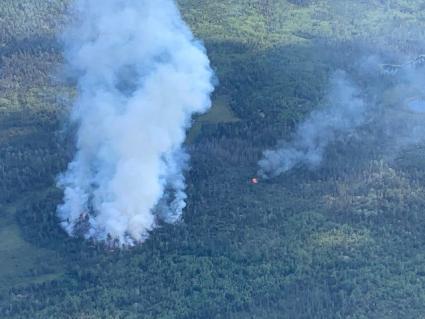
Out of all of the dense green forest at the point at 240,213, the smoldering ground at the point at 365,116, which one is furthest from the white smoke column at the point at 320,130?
the dense green forest at the point at 240,213

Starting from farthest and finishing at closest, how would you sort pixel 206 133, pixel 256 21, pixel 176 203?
pixel 256 21, pixel 206 133, pixel 176 203

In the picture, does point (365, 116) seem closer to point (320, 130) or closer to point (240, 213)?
point (320, 130)

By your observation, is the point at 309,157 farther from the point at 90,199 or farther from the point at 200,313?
the point at 200,313

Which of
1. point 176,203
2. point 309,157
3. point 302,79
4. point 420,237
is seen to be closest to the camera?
point 420,237

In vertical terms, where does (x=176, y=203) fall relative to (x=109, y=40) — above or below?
below

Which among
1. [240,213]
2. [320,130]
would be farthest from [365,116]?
[240,213]

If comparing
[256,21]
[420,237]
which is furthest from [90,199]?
[256,21]
